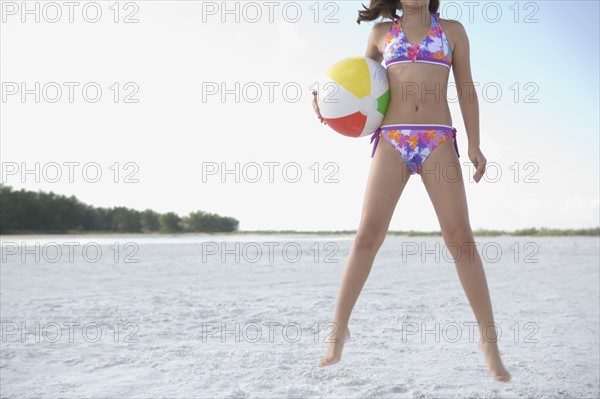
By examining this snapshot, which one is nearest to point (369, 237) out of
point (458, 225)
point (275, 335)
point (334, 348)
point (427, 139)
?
point (458, 225)

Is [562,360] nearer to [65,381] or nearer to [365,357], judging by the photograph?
[365,357]

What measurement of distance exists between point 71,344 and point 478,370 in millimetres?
9199

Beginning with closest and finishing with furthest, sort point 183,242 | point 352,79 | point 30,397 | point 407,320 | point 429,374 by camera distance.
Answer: point 352,79, point 30,397, point 429,374, point 407,320, point 183,242

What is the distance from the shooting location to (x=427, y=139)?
236 centimetres

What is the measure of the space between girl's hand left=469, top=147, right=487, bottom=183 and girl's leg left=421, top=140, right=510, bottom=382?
0.09 metres

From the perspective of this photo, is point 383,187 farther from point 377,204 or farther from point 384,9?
point 384,9

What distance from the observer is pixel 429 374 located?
36.6 ft

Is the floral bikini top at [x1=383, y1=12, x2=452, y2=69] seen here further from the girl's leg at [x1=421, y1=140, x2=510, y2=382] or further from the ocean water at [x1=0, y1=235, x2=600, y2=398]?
the ocean water at [x1=0, y1=235, x2=600, y2=398]

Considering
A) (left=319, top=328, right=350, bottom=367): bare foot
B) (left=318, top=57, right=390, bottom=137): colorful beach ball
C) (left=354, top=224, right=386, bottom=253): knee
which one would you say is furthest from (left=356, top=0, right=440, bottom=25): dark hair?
(left=319, top=328, right=350, bottom=367): bare foot

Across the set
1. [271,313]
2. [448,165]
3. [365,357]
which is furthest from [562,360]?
[448,165]

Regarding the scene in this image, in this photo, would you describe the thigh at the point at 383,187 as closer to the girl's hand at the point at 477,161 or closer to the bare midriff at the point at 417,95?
the bare midriff at the point at 417,95

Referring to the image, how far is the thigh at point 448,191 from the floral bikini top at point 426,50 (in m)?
0.37

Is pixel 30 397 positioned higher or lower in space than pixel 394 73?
lower

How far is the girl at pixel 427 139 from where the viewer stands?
7.57 feet
